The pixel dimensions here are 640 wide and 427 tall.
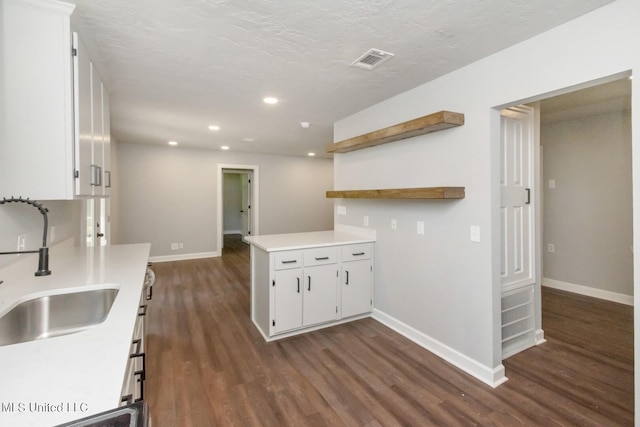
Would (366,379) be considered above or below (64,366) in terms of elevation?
below

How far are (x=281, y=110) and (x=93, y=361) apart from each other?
3.10 meters

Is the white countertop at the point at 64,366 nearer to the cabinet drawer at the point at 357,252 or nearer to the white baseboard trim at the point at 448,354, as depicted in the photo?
the cabinet drawer at the point at 357,252

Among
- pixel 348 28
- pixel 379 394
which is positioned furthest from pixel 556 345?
pixel 348 28

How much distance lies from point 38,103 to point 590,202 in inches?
216

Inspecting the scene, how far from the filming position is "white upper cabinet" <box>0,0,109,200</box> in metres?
1.39

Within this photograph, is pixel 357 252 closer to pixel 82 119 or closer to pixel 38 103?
pixel 82 119

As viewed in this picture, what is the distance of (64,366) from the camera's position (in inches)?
33.3

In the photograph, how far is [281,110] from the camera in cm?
350

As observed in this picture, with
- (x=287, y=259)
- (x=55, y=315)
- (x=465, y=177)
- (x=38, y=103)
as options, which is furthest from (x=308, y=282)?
(x=38, y=103)

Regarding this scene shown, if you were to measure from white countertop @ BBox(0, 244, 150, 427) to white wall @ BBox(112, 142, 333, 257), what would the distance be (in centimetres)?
429

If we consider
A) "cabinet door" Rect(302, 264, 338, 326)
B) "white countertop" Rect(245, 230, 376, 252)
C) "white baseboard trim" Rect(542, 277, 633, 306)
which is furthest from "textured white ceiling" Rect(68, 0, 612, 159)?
"white baseboard trim" Rect(542, 277, 633, 306)

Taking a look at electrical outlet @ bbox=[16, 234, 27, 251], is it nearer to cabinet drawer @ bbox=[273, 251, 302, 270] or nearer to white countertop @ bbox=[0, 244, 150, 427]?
white countertop @ bbox=[0, 244, 150, 427]

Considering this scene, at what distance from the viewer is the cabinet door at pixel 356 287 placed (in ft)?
10.3

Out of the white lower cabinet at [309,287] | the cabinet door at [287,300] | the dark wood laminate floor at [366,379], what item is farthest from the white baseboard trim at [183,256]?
the cabinet door at [287,300]
